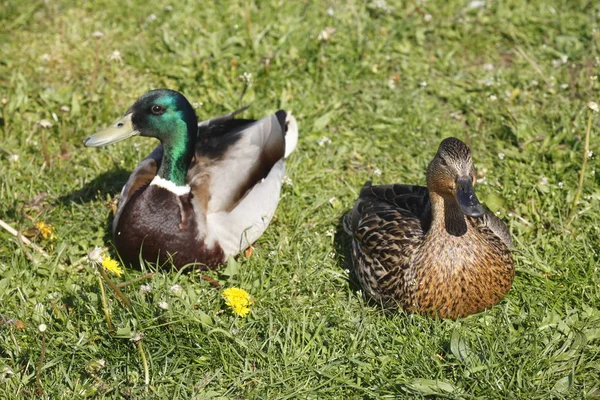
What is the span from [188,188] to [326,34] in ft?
6.88

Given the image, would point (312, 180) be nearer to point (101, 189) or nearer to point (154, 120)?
point (154, 120)

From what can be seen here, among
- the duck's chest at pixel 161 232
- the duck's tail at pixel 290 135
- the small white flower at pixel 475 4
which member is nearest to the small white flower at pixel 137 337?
the duck's chest at pixel 161 232

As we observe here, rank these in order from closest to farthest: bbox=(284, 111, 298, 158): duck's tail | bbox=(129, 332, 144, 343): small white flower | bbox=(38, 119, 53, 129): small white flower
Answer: bbox=(129, 332, 144, 343): small white flower
bbox=(38, 119, 53, 129): small white flower
bbox=(284, 111, 298, 158): duck's tail

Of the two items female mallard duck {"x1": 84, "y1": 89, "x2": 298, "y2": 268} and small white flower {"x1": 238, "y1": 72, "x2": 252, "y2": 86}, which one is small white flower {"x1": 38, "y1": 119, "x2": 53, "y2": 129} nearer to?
female mallard duck {"x1": 84, "y1": 89, "x2": 298, "y2": 268}

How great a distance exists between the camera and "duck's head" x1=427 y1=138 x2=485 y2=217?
126 inches

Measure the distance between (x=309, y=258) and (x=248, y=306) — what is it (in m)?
0.56

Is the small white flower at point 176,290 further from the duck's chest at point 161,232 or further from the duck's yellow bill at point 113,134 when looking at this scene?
the duck's yellow bill at point 113,134

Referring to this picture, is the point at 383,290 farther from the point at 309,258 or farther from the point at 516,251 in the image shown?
the point at 516,251

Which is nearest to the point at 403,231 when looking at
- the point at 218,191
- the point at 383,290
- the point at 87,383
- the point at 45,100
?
the point at 383,290

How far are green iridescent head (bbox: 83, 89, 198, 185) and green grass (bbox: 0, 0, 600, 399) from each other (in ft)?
1.72

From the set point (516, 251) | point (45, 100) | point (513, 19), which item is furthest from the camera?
point (513, 19)

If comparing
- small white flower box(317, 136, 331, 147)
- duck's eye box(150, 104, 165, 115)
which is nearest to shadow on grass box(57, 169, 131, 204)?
duck's eye box(150, 104, 165, 115)

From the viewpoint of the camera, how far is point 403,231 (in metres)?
3.79

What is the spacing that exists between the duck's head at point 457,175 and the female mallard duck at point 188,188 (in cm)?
133
